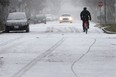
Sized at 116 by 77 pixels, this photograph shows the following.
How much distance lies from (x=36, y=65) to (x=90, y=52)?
15.4 feet

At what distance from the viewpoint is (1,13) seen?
165 ft

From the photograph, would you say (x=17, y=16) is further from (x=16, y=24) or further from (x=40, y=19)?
(x=40, y=19)

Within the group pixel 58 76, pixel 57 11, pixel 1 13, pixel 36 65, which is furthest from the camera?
pixel 57 11

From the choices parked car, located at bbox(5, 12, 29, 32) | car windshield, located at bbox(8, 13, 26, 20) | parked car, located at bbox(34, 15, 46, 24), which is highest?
car windshield, located at bbox(8, 13, 26, 20)

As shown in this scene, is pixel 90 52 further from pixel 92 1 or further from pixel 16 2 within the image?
pixel 92 1

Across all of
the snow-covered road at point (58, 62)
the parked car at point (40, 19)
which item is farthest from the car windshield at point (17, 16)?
the parked car at point (40, 19)

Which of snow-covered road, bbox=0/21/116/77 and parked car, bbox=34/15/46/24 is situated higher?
snow-covered road, bbox=0/21/116/77

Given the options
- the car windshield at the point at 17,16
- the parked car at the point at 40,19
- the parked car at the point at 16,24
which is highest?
the car windshield at the point at 17,16

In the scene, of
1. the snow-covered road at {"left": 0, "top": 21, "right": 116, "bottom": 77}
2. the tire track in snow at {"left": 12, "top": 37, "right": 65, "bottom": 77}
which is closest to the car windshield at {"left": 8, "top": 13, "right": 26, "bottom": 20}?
the snow-covered road at {"left": 0, "top": 21, "right": 116, "bottom": 77}

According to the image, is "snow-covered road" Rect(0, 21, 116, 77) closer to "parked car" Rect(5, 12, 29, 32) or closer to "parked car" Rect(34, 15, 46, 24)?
"parked car" Rect(5, 12, 29, 32)

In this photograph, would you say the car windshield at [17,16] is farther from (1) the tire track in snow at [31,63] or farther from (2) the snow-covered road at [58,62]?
(1) the tire track in snow at [31,63]

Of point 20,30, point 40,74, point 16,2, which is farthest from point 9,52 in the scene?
point 16,2

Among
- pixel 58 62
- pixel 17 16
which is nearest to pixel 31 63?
pixel 58 62

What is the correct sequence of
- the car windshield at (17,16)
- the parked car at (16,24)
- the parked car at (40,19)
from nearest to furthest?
the parked car at (16,24) → the car windshield at (17,16) → the parked car at (40,19)
